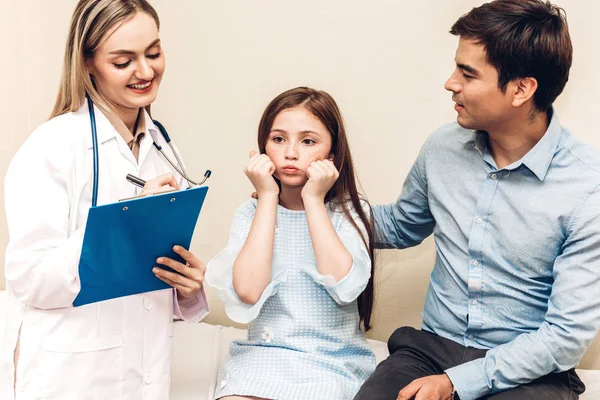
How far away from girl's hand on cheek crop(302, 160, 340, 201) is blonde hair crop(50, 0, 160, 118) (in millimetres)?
559

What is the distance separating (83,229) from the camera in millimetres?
1513

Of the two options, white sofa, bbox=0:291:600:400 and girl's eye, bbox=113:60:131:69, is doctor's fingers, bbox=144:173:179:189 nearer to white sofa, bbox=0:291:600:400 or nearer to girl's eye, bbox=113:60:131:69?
girl's eye, bbox=113:60:131:69

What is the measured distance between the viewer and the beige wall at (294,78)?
222 cm

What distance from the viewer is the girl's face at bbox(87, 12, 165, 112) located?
62.6 inches

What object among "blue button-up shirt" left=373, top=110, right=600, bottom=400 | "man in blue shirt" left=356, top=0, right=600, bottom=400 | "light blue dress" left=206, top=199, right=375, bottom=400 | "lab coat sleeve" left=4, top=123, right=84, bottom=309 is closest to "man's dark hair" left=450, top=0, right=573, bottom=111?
"man in blue shirt" left=356, top=0, right=600, bottom=400

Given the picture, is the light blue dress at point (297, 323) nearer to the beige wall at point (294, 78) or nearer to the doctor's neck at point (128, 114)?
the doctor's neck at point (128, 114)

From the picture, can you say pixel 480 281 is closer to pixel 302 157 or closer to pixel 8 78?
pixel 302 157

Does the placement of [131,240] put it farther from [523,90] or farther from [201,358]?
[523,90]

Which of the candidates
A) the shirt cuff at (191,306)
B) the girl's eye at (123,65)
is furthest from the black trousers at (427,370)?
the girl's eye at (123,65)

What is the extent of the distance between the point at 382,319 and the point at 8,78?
5.05 feet

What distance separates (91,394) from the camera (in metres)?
1.57

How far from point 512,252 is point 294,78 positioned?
100 centimetres

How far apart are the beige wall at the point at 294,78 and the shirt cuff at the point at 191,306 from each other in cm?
76

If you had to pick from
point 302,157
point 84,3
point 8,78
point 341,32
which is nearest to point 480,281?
point 302,157
